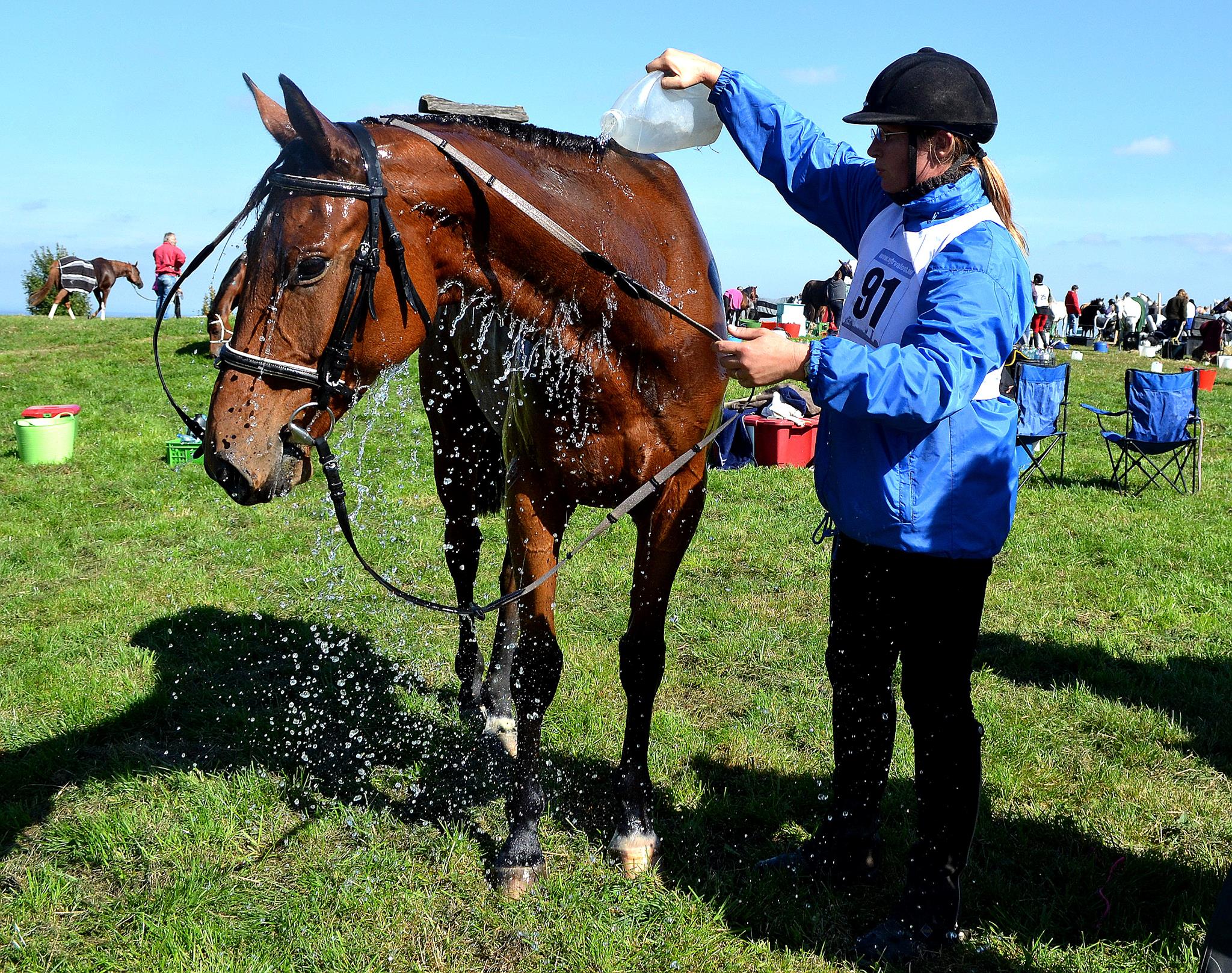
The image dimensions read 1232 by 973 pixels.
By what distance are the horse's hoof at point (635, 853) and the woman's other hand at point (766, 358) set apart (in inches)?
66.3

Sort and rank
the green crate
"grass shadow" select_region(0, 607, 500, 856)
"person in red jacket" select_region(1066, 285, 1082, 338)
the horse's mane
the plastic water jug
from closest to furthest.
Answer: the horse's mane, the plastic water jug, "grass shadow" select_region(0, 607, 500, 856), the green crate, "person in red jacket" select_region(1066, 285, 1082, 338)

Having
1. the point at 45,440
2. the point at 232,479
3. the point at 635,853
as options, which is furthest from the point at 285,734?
the point at 45,440

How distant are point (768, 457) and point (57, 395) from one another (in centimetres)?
869

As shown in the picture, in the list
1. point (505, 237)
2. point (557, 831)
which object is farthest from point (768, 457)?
point (505, 237)

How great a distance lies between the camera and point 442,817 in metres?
3.26

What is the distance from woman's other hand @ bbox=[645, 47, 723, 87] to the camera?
281cm

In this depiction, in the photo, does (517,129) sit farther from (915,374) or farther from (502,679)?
(502,679)

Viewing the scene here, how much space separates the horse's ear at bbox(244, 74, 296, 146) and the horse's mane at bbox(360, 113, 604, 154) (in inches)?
8.4

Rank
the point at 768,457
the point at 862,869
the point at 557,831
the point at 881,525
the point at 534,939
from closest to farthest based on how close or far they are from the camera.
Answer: the point at 881,525 → the point at 534,939 → the point at 862,869 → the point at 557,831 → the point at 768,457

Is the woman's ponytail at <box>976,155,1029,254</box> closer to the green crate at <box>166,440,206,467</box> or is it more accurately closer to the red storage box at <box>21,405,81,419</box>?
the green crate at <box>166,440,206,467</box>

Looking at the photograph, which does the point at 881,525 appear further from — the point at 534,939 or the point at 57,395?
the point at 57,395

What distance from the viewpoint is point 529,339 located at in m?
2.64

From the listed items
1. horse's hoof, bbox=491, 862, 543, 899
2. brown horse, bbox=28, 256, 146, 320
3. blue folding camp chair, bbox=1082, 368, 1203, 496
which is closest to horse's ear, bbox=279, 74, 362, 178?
horse's hoof, bbox=491, 862, 543, 899

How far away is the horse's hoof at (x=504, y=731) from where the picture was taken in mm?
3803
